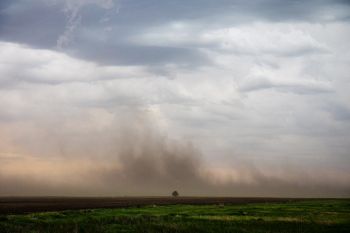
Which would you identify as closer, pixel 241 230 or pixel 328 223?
pixel 241 230

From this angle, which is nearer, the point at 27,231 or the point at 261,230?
the point at 27,231

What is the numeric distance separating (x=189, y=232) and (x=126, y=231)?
6.84 m

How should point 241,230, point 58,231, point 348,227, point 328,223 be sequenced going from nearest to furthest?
point 58,231
point 241,230
point 348,227
point 328,223

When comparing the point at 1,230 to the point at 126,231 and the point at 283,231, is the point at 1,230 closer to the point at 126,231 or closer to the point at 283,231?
the point at 126,231

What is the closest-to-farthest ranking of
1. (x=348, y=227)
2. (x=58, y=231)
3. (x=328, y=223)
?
(x=58, y=231), (x=348, y=227), (x=328, y=223)

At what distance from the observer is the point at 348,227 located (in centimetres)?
5428

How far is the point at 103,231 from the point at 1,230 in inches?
412

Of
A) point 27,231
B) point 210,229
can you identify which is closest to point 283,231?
point 210,229

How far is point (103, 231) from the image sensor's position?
48031mm

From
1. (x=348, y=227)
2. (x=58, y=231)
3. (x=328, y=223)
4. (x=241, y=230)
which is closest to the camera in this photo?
(x=58, y=231)

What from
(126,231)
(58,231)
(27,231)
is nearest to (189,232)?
(126,231)

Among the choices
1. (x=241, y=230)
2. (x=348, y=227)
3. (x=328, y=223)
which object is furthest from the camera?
(x=328, y=223)

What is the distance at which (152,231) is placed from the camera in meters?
47.2

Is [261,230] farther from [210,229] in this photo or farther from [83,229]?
[83,229]
